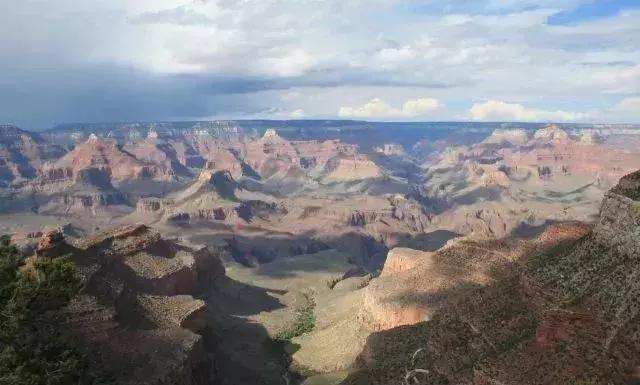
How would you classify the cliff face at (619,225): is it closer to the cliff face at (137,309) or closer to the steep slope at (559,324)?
the steep slope at (559,324)

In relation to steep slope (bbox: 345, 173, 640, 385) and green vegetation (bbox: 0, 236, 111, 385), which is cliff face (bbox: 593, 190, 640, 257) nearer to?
steep slope (bbox: 345, 173, 640, 385)

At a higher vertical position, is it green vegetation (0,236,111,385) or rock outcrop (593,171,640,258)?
rock outcrop (593,171,640,258)

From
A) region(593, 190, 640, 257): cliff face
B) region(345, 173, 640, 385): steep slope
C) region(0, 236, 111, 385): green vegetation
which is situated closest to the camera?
region(345, 173, 640, 385): steep slope

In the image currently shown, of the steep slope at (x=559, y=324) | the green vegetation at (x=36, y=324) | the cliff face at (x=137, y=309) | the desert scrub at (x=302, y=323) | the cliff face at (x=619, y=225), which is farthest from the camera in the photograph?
the desert scrub at (x=302, y=323)

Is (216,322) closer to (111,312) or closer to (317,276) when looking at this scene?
(111,312)

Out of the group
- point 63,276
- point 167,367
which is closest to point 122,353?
point 167,367

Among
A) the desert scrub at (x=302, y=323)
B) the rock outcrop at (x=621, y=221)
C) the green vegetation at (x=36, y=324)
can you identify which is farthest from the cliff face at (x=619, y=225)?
the desert scrub at (x=302, y=323)

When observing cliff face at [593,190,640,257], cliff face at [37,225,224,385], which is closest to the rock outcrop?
cliff face at [593,190,640,257]
